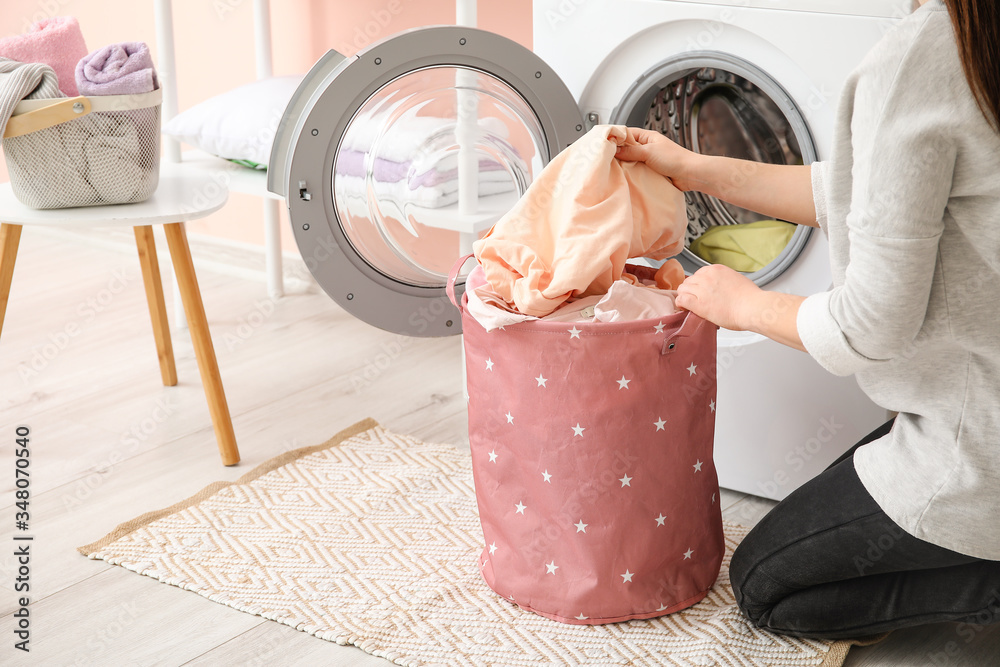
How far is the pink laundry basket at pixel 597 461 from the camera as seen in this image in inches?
44.6

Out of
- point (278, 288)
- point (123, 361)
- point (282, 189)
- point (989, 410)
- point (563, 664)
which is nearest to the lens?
point (989, 410)

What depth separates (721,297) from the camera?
1.09 m

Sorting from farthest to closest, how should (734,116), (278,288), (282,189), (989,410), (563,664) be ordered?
(278,288), (734,116), (282,189), (563,664), (989,410)

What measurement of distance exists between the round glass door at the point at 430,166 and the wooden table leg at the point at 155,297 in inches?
22.3

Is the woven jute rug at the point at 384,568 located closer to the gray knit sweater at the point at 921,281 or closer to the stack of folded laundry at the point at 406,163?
the gray knit sweater at the point at 921,281

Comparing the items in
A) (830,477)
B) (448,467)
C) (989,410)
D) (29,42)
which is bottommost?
(448,467)

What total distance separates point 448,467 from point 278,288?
1.04 metres

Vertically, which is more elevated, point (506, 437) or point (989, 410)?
point (989, 410)

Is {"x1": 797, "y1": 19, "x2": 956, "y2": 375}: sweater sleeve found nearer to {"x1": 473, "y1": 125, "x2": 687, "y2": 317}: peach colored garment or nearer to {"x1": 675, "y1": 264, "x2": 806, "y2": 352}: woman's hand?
{"x1": 675, "y1": 264, "x2": 806, "y2": 352}: woman's hand

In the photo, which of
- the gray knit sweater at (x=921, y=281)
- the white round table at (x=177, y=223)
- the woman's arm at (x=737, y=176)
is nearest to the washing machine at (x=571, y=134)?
the woman's arm at (x=737, y=176)

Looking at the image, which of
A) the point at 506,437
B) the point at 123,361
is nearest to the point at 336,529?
the point at 506,437

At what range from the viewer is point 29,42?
156 centimetres

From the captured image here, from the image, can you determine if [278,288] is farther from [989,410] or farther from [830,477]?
[989,410]

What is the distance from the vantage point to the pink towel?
1564mm
